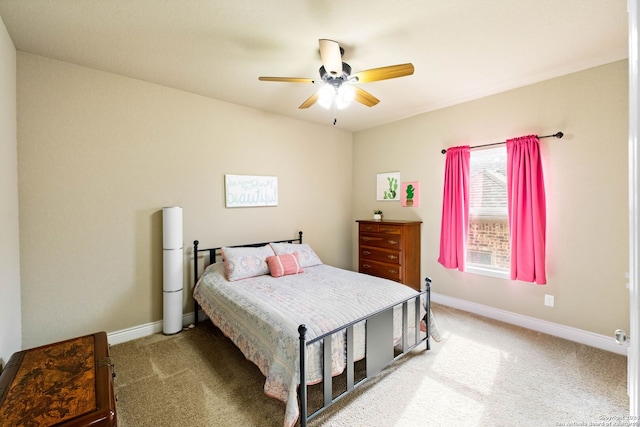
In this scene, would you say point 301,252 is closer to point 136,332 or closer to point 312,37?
point 136,332

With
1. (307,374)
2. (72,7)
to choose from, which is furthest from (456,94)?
(72,7)

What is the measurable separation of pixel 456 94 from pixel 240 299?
3.29 metres

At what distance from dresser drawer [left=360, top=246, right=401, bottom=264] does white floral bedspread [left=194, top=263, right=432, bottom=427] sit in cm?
86

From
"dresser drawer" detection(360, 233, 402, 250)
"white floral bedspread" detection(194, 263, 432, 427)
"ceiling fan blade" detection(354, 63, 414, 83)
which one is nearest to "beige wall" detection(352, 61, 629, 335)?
"dresser drawer" detection(360, 233, 402, 250)

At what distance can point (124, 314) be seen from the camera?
288 centimetres

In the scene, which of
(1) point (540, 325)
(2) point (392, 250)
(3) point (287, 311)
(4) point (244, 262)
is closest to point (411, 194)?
(2) point (392, 250)

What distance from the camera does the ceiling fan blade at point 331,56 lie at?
1.98m

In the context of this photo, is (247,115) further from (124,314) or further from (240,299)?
(124,314)

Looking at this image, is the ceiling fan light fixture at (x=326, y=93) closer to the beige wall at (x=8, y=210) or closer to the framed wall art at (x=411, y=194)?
the framed wall art at (x=411, y=194)

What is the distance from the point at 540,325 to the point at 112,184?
463 centimetres

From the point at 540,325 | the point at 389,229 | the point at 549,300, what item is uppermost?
the point at 389,229

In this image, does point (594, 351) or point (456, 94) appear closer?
point (594, 351)

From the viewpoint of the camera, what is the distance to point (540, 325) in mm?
2988

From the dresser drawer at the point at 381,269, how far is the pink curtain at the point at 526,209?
4.18 feet
